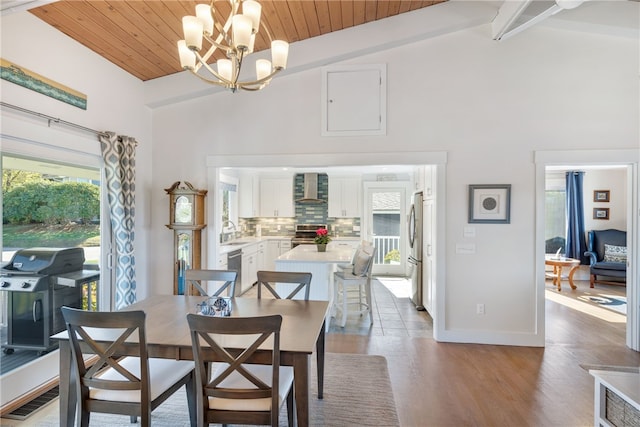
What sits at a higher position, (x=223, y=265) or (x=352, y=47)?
(x=352, y=47)

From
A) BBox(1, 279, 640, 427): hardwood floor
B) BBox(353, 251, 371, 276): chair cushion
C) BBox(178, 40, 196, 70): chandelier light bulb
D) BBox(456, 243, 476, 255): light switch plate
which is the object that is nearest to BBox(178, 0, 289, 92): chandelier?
BBox(178, 40, 196, 70): chandelier light bulb

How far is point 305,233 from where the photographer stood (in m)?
7.26

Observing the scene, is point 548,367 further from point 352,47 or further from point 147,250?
point 147,250

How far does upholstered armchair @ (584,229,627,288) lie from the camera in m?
5.83

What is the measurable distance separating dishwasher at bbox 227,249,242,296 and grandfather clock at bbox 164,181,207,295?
96 centimetres

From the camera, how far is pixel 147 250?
394 centimetres

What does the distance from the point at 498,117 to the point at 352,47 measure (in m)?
1.80

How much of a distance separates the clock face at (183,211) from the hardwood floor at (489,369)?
200 centimetres

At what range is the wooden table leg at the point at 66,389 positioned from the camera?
1704mm

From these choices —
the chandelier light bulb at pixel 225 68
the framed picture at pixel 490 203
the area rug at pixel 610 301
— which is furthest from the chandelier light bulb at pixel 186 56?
the area rug at pixel 610 301

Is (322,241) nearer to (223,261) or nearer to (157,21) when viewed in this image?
(223,261)

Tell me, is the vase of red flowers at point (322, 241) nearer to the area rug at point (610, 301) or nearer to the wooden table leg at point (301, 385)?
the wooden table leg at point (301, 385)

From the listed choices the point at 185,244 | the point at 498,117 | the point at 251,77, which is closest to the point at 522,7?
the point at 498,117

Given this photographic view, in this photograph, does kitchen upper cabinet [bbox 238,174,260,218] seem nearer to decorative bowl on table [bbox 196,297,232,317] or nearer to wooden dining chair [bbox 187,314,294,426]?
decorative bowl on table [bbox 196,297,232,317]
